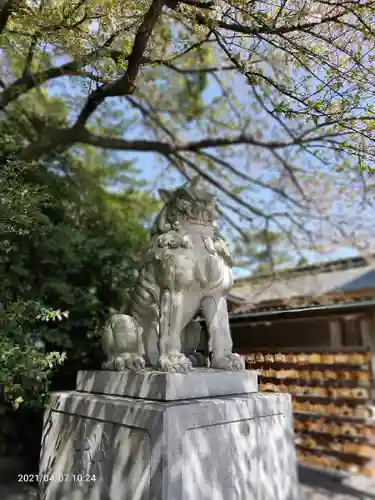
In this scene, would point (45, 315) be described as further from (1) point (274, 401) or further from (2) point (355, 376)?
(2) point (355, 376)

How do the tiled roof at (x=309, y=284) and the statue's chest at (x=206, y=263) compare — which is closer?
the statue's chest at (x=206, y=263)

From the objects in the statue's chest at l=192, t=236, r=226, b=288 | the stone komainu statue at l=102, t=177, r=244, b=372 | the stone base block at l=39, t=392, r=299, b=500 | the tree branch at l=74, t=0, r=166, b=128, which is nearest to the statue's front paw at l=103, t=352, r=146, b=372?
the stone komainu statue at l=102, t=177, r=244, b=372

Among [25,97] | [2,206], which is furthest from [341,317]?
[25,97]

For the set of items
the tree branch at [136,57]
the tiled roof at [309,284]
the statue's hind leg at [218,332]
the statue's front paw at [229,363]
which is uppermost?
the tree branch at [136,57]

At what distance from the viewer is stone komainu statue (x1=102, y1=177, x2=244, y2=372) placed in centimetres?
260

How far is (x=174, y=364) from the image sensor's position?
239 centimetres

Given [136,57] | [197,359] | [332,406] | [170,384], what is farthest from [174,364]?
[332,406]

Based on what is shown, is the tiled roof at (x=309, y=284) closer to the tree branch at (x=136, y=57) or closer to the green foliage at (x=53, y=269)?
the green foliage at (x=53, y=269)

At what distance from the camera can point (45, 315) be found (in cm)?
299

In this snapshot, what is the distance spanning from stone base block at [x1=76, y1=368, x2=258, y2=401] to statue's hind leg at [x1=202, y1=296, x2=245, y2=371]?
13 cm

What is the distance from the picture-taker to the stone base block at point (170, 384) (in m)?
2.26

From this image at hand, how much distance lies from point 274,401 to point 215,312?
2.50 feet

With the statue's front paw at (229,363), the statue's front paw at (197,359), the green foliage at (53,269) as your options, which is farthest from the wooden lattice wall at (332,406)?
the green foliage at (53,269)

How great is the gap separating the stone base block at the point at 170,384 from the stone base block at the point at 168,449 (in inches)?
2.3
